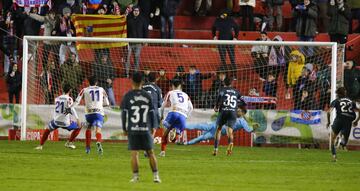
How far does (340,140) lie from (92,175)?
1264 centimetres

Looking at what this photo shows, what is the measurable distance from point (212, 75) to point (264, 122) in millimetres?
2576

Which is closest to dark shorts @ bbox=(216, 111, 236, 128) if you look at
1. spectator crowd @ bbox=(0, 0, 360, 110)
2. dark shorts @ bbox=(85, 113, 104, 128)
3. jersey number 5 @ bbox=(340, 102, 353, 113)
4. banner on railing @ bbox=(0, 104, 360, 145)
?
jersey number 5 @ bbox=(340, 102, 353, 113)

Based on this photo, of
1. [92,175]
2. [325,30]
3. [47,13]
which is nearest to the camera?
[92,175]

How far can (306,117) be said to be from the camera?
3241 cm

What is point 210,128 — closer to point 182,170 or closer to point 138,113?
point 182,170

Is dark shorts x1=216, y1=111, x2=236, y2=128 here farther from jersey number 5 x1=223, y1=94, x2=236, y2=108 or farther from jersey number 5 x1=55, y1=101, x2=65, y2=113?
jersey number 5 x1=55, y1=101, x2=65, y2=113

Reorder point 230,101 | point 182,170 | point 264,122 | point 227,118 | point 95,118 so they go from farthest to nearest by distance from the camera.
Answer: point 264,122 < point 227,118 < point 230,101 < point 95,118 < point 182,170

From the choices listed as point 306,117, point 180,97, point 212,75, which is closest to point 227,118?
point 180,97

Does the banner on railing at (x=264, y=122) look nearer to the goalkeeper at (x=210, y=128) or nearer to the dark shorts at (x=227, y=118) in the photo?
the goalkeeper at (x=210, y=128)

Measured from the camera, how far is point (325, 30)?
129ft

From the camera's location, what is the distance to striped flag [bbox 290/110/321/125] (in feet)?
106

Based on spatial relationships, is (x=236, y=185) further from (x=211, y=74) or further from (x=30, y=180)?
(x=211, y=74)

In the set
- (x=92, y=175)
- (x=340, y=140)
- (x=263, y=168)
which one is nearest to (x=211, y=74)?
(x=340, y=140)

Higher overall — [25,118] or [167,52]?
[167,52]
